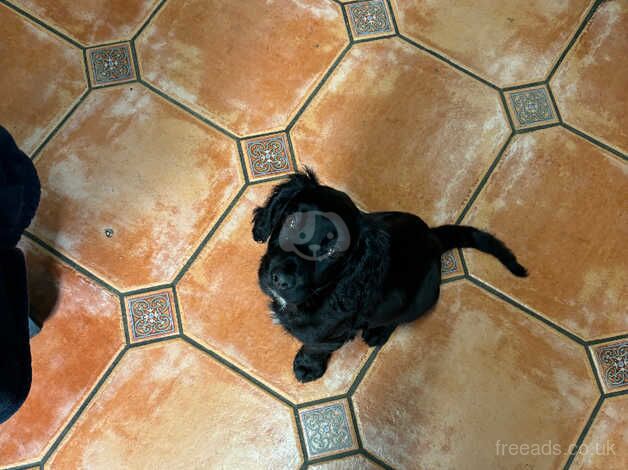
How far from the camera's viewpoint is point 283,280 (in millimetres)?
985

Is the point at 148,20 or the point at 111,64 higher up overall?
the point at 148,20

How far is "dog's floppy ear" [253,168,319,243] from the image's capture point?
1061 mm

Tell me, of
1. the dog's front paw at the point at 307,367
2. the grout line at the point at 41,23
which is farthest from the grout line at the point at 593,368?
the grout line at the point at 41,23

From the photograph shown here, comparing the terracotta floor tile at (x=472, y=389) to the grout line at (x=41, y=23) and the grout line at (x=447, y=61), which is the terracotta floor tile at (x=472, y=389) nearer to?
the grout line at (x=447, y=61)

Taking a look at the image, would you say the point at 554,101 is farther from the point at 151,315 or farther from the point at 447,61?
the point at 151,315

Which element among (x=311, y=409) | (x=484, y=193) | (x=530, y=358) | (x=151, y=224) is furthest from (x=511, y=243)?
(x=151, y=224)

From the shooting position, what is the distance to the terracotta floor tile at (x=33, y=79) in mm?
1599

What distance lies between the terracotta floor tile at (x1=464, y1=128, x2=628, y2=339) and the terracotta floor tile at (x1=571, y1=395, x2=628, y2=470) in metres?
0.21

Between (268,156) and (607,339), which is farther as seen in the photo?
(268,156)

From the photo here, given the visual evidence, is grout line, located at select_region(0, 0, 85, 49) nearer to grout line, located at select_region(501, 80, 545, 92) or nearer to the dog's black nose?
the dog's black nose

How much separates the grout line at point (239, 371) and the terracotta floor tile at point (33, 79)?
0.79m

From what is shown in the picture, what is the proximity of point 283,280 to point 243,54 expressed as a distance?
1.01 metres

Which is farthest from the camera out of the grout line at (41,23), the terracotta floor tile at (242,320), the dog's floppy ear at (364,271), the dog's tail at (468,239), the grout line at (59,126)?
the grout line at (41,23)

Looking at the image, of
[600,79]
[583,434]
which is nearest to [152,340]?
[583,434]
